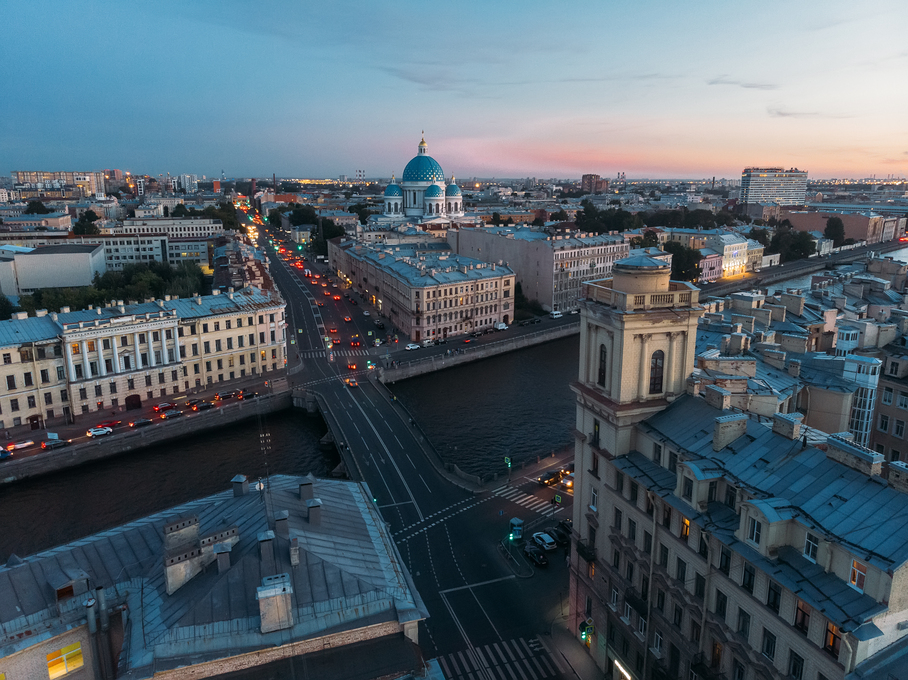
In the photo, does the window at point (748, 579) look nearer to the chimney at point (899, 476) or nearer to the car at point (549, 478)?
the chimney at point (899, 476)

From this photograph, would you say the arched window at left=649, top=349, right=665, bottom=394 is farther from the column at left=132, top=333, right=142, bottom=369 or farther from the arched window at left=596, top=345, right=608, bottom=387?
the column at left=132, top=333, right=142, bottom=369

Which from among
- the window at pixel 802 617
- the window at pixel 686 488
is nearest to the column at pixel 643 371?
the window at pixel 686 488

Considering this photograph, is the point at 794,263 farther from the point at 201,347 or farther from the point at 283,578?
the point at 283,578

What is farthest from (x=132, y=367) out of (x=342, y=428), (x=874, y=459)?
(x=874, y=459)

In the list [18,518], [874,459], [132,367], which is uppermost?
[874,459]

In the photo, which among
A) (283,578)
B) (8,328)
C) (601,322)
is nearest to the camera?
(283,578)
